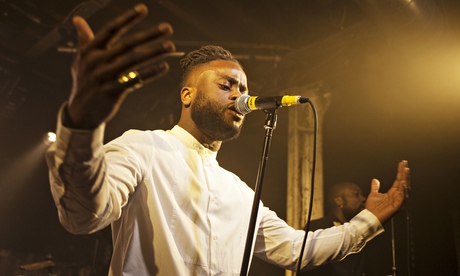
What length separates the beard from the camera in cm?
264

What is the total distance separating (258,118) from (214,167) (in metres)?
5.30

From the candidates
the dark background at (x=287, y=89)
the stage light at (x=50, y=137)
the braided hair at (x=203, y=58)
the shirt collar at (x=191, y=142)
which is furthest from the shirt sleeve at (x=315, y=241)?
the stage light at (x=50, y=137)

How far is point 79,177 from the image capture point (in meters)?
1.39

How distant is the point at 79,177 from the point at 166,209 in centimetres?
87

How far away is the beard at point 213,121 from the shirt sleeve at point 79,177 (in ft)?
3.89

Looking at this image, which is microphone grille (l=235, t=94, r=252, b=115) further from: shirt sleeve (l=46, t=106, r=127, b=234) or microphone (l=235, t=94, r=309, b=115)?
shirt sleeve (l=46, t=106, r=127, b=234)

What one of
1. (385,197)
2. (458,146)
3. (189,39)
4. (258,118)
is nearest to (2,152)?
(189,39)

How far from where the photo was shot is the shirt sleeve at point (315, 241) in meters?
2.54

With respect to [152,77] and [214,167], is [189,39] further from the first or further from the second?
[152,77]

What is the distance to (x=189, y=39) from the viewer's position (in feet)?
22.3

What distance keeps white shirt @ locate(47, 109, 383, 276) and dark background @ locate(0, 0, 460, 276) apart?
2964mm

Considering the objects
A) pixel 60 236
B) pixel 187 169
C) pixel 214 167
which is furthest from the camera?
pixel 60 236

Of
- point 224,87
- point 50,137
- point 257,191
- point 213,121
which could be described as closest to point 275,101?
point 257,191

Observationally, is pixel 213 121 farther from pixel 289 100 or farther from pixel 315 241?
pixel 315 241
